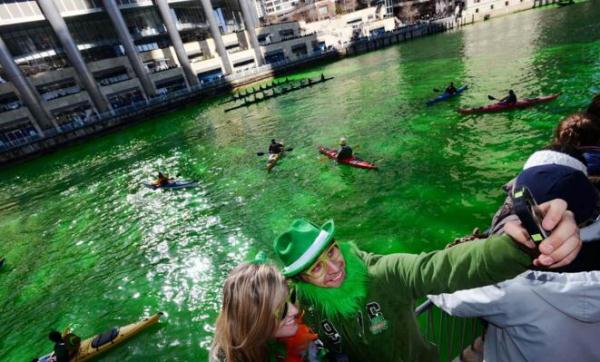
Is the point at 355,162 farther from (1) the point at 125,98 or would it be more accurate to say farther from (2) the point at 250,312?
(1) the point at 125,98

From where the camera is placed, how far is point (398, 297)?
8.38 feet

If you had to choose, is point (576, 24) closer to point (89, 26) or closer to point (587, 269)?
point (587, 269)

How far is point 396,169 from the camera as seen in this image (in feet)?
44.1

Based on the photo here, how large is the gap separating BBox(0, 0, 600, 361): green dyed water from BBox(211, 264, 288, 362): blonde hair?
6335 mm

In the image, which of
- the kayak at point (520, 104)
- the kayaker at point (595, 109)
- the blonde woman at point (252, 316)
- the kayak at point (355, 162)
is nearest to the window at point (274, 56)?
the kayak at point (355, 162)

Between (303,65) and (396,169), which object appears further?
(303,65)

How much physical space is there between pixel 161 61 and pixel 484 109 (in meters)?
56.1

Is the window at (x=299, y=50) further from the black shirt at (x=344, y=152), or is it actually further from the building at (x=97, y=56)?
the black shirt at (x=344, y=152)

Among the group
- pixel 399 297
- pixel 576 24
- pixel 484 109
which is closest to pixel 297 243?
pixel 399 297

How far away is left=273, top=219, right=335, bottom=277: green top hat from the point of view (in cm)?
239

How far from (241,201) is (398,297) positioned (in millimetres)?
12359

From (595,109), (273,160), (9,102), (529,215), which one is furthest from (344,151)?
(9,102)

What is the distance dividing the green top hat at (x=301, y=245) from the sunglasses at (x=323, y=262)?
0.22ft

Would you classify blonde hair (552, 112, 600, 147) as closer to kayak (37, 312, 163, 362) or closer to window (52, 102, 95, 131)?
kayak (37, 312, 163, 362)
